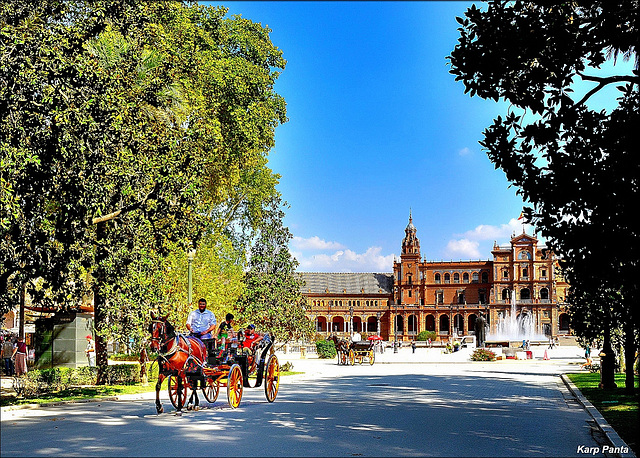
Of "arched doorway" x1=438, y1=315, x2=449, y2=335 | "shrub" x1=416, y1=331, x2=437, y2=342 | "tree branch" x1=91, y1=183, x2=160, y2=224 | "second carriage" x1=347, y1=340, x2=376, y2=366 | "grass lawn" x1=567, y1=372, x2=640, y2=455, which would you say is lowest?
"shrub" x1=416, y1=331, x2=437, y2=342

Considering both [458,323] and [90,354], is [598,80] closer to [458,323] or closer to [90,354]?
[90,354]

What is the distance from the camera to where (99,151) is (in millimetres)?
15508

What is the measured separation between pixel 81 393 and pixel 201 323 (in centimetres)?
578

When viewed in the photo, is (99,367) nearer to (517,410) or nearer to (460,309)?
(517,410)

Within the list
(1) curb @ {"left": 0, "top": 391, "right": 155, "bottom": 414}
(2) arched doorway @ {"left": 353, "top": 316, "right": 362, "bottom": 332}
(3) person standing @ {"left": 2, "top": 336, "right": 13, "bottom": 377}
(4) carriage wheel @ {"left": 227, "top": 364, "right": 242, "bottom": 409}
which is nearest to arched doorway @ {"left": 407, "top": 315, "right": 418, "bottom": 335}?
(2) arched doorway @ {"left": 353, "top": 316, "right": 362, "bottom": 332}

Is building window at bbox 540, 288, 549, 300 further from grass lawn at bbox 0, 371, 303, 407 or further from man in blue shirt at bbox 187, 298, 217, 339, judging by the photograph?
man in blue shirt at bbox 187, 298, 217, 339

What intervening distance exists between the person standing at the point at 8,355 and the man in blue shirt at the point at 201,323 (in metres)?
15.7

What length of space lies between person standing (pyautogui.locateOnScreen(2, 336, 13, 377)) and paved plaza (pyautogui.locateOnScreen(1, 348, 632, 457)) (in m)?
11.5

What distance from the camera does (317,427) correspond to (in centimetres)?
1284

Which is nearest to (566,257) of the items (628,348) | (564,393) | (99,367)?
(628,348)

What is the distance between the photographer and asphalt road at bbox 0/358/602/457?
1024 centimetres

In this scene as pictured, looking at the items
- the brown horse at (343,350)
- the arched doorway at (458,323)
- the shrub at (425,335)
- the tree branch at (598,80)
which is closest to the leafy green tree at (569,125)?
the tree branch at (598,80)

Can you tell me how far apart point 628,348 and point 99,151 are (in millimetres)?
14052

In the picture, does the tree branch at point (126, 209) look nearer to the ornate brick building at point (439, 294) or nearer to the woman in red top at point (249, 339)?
the woman in red top at point (249, 339)
